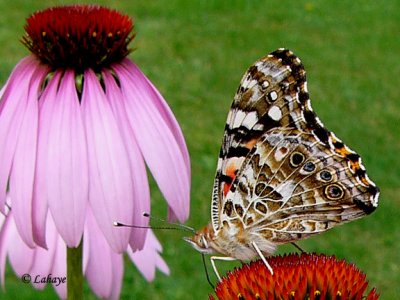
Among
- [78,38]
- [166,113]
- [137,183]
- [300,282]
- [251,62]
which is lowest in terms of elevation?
[300,282]

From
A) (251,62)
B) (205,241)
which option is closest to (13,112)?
(205,241)

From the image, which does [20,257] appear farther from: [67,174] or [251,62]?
[251,62]

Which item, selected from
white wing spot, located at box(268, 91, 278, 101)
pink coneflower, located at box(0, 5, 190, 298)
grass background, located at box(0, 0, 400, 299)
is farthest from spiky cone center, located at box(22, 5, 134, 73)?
grass background, located at box(0, 0, 400, 299)

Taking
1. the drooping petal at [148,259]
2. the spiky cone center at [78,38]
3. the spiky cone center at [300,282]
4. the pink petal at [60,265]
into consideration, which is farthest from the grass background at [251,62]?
the spiky cone center at [300,282]

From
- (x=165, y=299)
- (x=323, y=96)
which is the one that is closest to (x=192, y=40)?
(x=323, y=96)

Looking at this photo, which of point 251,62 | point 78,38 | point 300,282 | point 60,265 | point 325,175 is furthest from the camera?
point 251,62

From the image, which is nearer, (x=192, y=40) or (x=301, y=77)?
(x=301, y=77)

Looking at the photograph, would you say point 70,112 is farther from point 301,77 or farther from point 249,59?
point 249,59

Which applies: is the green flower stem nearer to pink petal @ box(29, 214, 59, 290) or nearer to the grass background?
pink petal @ box(29, 214, 59, 290)
